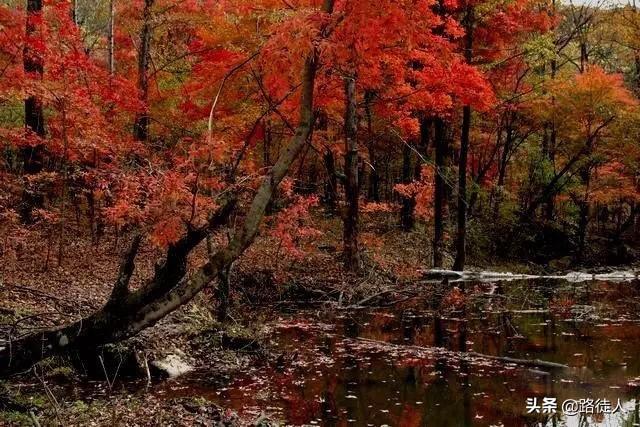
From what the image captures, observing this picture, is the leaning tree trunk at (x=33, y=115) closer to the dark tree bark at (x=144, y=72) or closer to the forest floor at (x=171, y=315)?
the forest floor at (x=171, y=315)

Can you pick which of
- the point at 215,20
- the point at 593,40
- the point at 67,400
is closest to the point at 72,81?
the point at 215,20

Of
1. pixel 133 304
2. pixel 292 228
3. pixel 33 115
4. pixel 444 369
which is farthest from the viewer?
pixel 33 115

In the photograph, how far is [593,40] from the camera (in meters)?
38.8

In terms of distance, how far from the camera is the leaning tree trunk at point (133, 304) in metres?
6.84

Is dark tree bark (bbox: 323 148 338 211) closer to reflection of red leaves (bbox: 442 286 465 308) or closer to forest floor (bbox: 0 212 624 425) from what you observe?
forest floor (bbox: 0 212 624 425)

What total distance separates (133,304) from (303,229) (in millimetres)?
11004

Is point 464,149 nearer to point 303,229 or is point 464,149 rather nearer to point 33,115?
point 303,229

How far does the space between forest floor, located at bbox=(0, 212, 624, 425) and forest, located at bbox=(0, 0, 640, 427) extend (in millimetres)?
71

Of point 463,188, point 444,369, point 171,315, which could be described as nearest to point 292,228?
point 171,315

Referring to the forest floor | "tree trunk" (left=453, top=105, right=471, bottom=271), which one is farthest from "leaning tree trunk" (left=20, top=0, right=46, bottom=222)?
"tree trunk" (left=453, top=105, right=471, bottom=271)

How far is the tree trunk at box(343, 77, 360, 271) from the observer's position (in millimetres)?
18984

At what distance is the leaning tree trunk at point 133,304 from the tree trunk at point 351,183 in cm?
1181

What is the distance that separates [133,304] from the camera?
23.0 feet

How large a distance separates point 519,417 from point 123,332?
212 inches
